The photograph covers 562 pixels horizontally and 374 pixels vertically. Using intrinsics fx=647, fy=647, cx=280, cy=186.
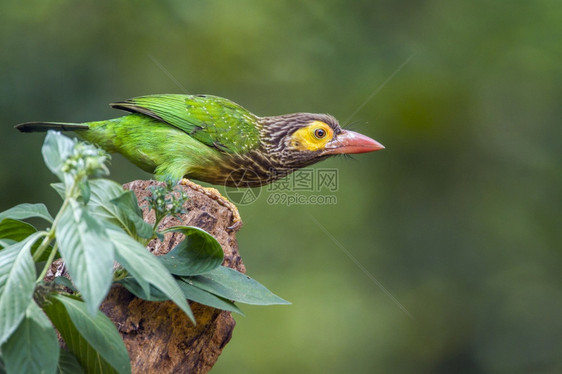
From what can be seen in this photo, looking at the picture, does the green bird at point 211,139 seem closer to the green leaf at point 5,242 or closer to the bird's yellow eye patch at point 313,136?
the bird's yellow eye patch at point 313,136

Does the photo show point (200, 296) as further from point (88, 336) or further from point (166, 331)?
point (88, 336)

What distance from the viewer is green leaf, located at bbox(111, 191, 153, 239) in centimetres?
187

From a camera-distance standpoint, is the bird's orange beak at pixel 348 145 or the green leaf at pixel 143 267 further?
the bird's orange beak at pixel 348 145

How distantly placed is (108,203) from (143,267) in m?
0.43

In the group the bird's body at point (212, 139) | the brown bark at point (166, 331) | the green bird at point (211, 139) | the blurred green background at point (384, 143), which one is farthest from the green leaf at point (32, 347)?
the blurred green background at point (384, 143)

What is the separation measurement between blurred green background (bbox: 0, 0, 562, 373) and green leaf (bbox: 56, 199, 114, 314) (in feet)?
13.5

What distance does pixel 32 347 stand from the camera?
1.69m

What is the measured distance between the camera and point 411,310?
5.84 metres

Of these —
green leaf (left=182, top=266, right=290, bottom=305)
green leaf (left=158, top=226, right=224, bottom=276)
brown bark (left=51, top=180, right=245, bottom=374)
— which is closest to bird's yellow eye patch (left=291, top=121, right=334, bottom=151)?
brown bark (left=51, top=180, right=245, bottom=374)

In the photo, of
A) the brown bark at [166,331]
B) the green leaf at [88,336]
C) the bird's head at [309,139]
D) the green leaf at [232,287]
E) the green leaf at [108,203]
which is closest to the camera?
the green leaf at [88,336]

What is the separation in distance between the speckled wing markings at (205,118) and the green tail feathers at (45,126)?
0.29m

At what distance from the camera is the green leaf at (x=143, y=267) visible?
165 centimetres

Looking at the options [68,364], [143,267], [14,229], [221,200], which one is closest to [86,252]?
[143,267]

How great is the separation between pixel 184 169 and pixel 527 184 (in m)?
3.52
